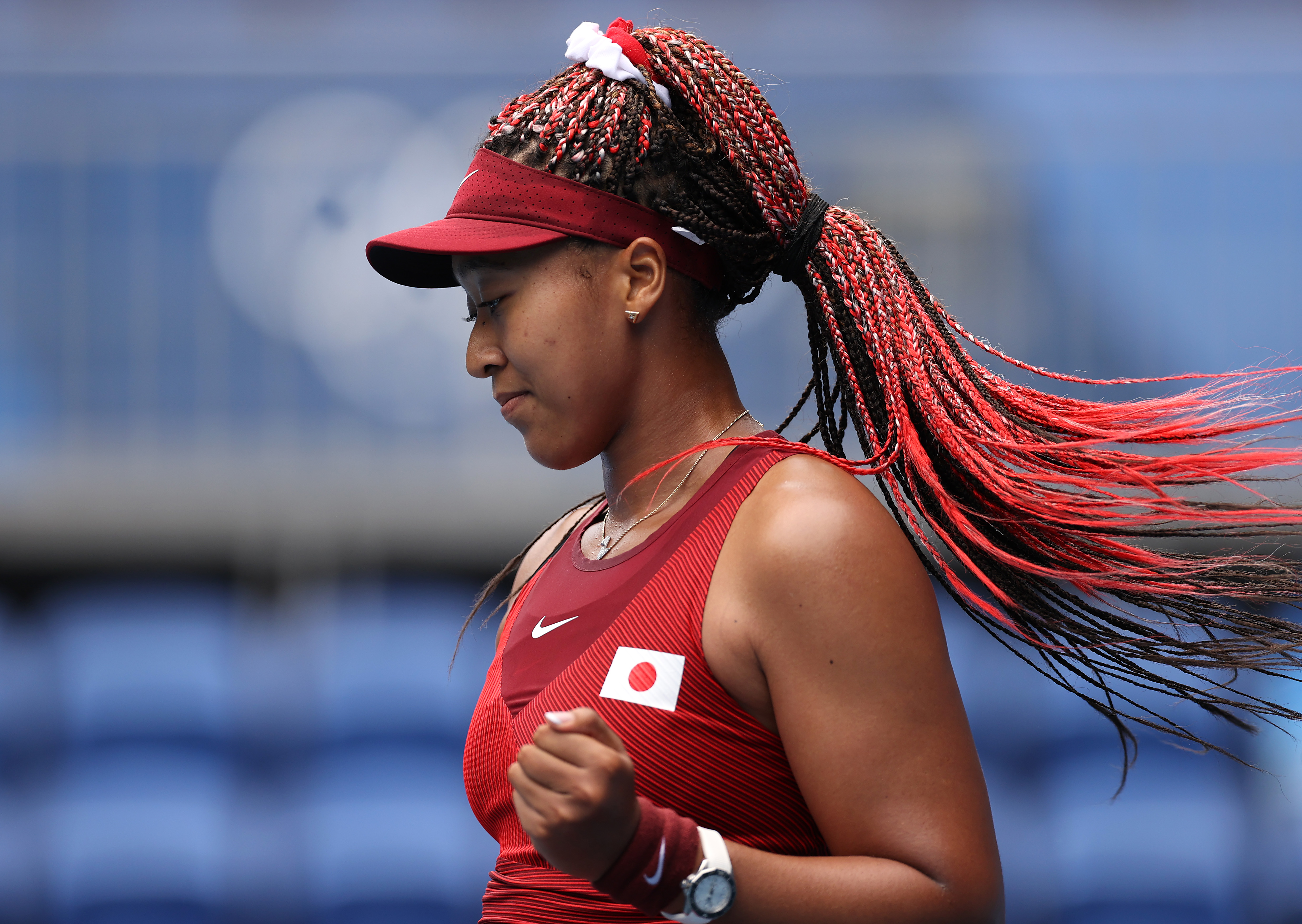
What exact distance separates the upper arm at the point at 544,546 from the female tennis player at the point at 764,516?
0.17 m

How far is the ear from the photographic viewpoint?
5.03 feet

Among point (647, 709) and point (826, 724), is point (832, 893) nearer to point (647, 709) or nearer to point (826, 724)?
point (826, 724)

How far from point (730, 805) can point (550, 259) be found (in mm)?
682

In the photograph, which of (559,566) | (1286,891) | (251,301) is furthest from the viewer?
(251,301)

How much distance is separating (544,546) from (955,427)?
0.75m

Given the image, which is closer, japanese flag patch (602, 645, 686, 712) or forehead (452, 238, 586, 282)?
japanese flag patch (602, 645, 686, 712)

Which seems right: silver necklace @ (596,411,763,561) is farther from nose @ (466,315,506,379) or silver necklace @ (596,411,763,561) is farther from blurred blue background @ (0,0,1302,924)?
blurred blue background @ (0,0,1302,924)

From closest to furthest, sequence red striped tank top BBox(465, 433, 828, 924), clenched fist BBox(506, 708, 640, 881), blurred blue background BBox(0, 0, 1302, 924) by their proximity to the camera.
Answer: clenched fist BBox(506, 708, 640, 881), red striped tank top BBox(465, 433, 828, 924), blurred blue background BBox(0, 0, 1302, 924)

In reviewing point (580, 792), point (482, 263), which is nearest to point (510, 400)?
point (482, 263)

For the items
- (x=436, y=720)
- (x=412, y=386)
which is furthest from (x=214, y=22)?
(x=436, y=720)

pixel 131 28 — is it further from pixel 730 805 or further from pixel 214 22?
pixel 730 805

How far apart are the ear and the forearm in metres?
0.66

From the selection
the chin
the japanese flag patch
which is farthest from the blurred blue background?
the japanese flag patch

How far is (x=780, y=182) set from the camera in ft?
5.23
